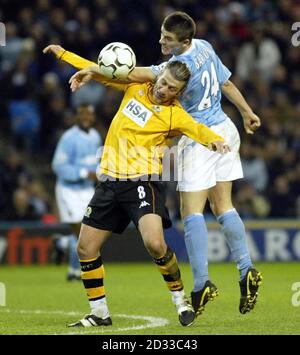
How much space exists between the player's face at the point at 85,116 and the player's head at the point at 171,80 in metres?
4.80

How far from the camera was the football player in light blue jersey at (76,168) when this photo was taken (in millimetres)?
12453

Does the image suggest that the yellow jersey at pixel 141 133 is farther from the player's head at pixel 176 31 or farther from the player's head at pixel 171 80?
the player's head at pixel 176 31

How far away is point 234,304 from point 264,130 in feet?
28.4

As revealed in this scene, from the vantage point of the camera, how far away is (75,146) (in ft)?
41.0

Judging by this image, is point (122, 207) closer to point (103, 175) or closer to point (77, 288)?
point (103, 175)

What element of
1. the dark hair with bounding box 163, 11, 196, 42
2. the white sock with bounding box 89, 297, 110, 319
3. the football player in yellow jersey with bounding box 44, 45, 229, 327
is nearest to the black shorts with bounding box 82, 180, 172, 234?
the football player in yellow jersey with bounding box 44, 45, 229, 327

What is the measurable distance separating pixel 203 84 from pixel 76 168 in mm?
4975

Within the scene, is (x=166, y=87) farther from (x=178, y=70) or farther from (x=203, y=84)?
(x=203, y=84)

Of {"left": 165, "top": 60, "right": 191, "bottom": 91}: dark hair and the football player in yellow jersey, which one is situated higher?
{"left": 165, "top": 60, "right": 191, "bottom": 91}: dark hair

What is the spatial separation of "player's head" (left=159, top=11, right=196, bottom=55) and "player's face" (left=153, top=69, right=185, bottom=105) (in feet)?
1.31

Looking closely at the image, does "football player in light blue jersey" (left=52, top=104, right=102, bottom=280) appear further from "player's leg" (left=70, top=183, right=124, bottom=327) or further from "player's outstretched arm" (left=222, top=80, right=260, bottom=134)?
"player's leg" (left=70, top=183, right=124, bottom=327)

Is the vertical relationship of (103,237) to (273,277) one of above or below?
above

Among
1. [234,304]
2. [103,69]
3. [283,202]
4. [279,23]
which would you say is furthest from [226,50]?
[103,69]

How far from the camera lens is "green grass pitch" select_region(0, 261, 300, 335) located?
7293 millimetres
